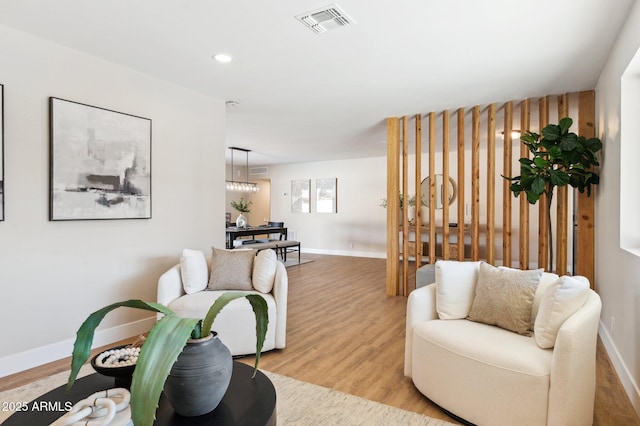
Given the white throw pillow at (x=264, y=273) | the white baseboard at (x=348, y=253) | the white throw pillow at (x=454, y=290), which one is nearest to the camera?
the white throw pillow at (x=454, y=290)

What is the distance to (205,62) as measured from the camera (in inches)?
128

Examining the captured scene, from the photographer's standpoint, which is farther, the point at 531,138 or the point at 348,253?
the point at 348,253

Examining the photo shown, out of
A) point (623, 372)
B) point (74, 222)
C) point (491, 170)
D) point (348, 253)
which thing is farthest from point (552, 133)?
point (348, 253)

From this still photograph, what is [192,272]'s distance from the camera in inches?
127

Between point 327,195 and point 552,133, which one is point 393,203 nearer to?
point 552,133

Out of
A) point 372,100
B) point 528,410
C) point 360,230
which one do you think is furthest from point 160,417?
point 360,230

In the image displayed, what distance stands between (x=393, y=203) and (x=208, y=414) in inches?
162

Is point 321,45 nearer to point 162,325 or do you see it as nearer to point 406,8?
point 406,8

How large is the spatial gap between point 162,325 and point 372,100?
3.89m

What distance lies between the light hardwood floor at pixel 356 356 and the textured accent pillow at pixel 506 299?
0.63m

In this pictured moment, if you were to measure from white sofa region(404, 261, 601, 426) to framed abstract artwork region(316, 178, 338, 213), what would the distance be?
286 inches

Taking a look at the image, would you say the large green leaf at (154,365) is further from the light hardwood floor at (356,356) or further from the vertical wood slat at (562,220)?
the vertical wood slat at (562,220)

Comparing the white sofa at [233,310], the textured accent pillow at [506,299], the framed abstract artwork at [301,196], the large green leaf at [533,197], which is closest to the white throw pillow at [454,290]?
the textured accent pillow at [506,299]

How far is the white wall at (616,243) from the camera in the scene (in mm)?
2307
